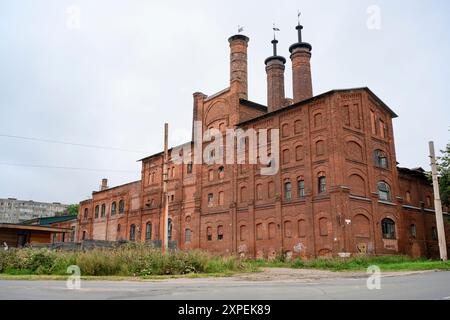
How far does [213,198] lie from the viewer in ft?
126

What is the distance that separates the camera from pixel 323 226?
28.4m

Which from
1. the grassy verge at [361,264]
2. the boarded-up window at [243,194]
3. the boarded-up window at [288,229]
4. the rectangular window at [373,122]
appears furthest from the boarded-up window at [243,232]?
the rectangular window at [373,122]

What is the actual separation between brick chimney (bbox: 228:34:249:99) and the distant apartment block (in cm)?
10082

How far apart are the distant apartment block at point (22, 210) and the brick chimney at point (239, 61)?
101 meters

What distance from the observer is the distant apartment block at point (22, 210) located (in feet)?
401

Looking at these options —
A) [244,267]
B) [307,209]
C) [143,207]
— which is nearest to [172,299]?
[244,267]

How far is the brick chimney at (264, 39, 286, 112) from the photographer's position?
3978 centimetres

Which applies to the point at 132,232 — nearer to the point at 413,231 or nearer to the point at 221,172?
the point at 221,172

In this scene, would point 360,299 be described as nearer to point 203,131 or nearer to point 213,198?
point 213,198

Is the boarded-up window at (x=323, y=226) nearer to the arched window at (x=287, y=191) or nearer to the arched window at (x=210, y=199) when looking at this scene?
the arched window at (x=287, y=191)

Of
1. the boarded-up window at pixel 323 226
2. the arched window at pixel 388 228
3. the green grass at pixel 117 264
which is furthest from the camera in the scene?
the arched window at pixel 388 228

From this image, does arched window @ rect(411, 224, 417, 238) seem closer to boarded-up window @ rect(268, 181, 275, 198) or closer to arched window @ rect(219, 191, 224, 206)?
boarded-up window @ rect(268, 181, 275, 198)
